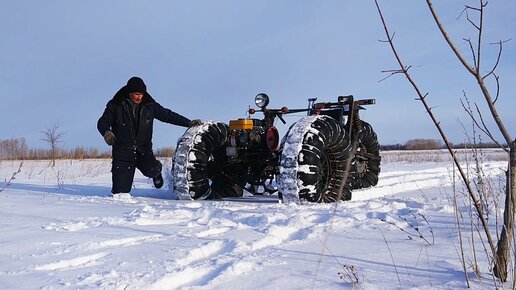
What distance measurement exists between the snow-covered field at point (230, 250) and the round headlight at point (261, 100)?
270cm

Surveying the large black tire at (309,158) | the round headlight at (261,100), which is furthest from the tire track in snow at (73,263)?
the round headlight at (261,100)

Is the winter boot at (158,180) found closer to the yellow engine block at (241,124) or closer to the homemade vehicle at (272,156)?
the homemade vehicle at (272,156)

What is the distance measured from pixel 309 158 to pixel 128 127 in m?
2.63

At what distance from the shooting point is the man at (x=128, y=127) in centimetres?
616

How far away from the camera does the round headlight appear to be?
6766 millimetres

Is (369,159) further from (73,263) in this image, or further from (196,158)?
(73,263)

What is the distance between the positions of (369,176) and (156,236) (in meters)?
5.66

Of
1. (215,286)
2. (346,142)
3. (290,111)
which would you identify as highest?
(290,111)

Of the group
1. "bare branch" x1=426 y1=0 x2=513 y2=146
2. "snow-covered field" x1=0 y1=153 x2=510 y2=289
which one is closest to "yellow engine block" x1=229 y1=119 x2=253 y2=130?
"snow-covered field" x1=0 y1=153 x2=510 y2=289

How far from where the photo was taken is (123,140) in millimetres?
6223

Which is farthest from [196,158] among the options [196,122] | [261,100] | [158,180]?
[261,100]

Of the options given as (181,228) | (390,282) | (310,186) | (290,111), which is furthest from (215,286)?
(290,111)

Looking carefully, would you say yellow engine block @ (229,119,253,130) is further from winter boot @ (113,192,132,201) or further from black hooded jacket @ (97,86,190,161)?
winter boot @ (113,192,132,201)

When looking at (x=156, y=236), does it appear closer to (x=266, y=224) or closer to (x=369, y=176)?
(x=266, y=224)
